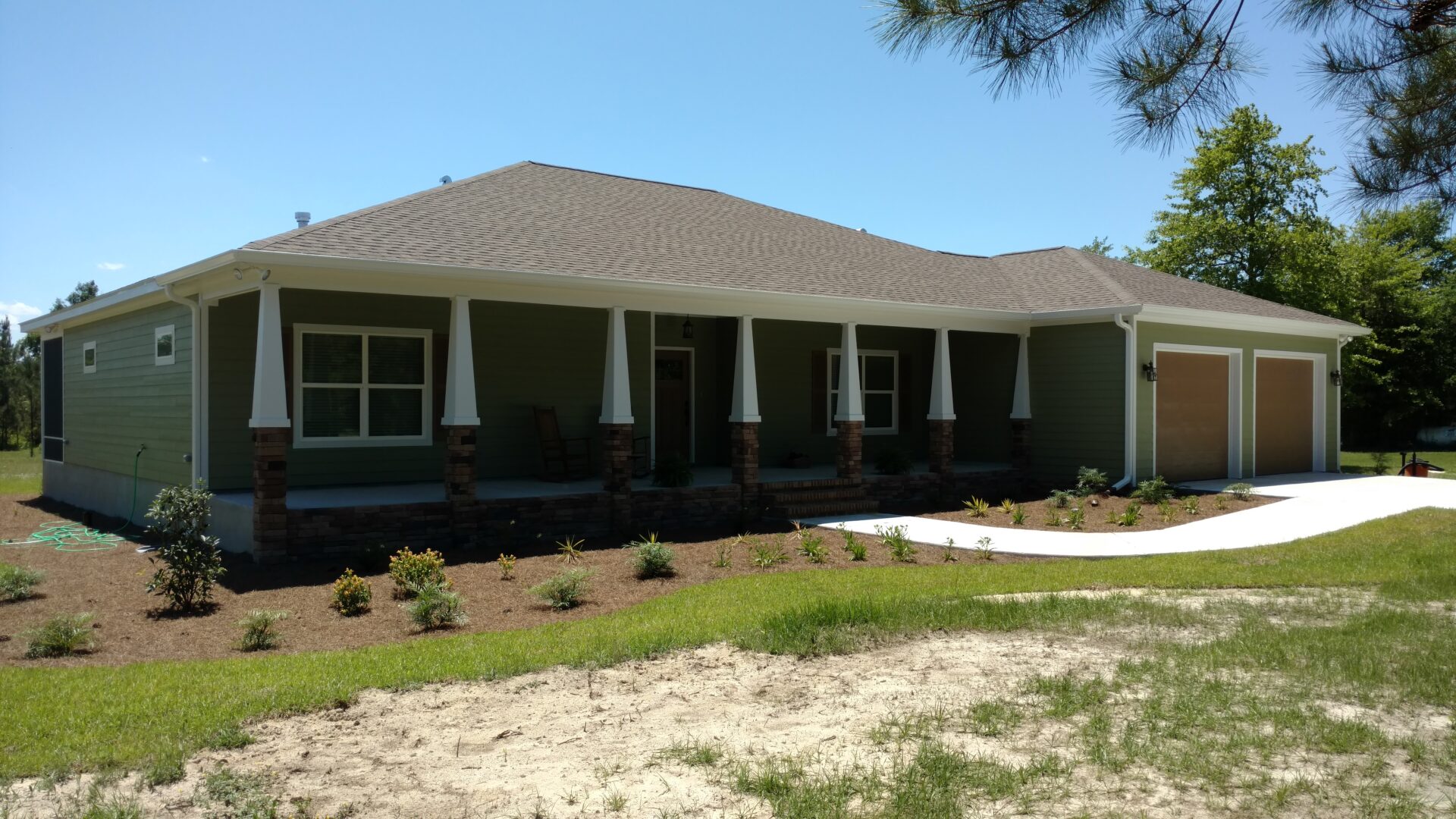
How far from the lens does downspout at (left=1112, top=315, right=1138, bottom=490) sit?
15484 millimetres

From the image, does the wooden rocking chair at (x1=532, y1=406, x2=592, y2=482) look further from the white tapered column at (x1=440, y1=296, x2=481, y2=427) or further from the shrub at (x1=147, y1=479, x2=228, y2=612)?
the shrub at (x1=147, y1=479, x2=228, y2=612)

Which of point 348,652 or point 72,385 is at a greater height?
point 72,385

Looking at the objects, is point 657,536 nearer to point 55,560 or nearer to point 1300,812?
point 55,560

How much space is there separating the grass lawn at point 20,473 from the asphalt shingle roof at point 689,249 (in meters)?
11.9

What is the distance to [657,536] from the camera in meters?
11.9

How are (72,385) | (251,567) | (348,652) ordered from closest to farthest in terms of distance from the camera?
(348,652) → (251,567) → (72,385)

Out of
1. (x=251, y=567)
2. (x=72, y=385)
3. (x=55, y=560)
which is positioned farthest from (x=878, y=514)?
(x=72, y=385)

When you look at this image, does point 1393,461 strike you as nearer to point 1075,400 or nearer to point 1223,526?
point 1075,400

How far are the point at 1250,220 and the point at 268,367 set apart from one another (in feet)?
100

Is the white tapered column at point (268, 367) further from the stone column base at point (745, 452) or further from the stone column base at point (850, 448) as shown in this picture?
the stone column base at point (850, 448)

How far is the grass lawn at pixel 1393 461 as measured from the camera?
21.1 m

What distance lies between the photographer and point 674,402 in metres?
15.9

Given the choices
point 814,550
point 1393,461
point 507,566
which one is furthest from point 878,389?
point 1393,461

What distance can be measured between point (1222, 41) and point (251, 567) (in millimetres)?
9352
